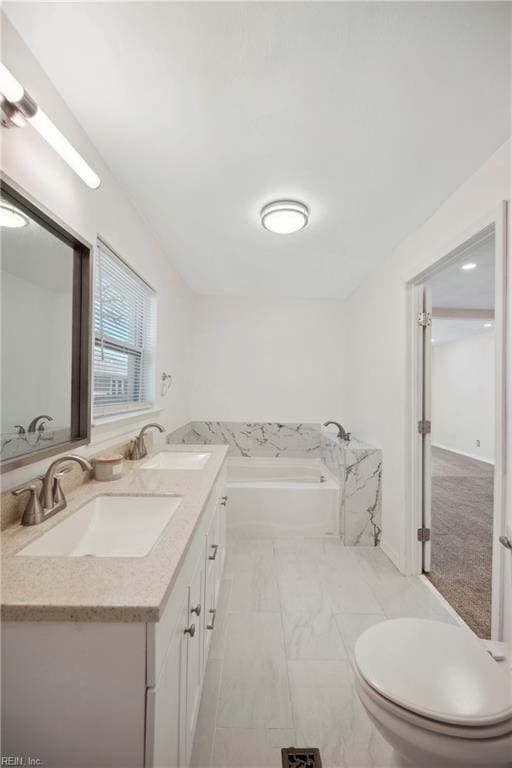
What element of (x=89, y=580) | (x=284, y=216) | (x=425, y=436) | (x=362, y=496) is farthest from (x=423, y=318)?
(x=89, y=580)

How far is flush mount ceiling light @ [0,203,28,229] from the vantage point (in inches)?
39.2

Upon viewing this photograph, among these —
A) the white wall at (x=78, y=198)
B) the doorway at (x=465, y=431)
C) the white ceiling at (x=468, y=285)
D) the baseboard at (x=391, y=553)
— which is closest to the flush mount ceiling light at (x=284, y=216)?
the white wall at (x=78, y=198)

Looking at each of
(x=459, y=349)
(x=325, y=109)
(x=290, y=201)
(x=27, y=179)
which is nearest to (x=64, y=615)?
(x=27, y=179)

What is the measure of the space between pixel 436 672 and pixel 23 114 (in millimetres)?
2005

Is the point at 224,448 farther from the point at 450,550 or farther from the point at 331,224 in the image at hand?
the point at 450,550

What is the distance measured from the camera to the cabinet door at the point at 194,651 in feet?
3.51

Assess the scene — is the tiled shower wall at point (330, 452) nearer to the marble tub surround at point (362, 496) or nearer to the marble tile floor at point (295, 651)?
the marble tub surround at point (362, 496)

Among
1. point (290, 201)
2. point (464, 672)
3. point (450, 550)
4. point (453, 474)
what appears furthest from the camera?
point (453, 474)

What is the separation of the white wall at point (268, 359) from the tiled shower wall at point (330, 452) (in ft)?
0.51

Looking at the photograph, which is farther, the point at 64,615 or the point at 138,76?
the point at 138,76

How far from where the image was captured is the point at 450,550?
8.69 ft

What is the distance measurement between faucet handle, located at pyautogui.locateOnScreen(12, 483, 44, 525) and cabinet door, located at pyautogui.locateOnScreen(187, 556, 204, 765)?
569 millimetres

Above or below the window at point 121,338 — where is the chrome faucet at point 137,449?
→ below

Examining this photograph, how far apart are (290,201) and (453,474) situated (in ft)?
16.5
